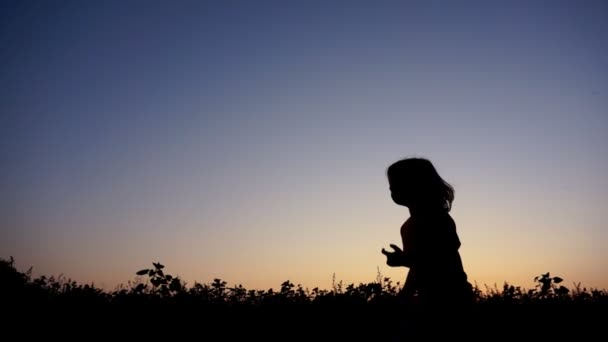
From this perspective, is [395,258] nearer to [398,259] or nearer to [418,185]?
[398,259]

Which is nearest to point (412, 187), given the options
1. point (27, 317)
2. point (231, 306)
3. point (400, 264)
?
point (400, 264)

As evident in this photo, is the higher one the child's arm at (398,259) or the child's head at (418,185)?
the child's head at (418,185)

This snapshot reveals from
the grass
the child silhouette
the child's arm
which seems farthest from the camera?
the grass

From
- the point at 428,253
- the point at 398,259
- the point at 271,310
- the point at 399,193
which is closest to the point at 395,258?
the point at 398,259

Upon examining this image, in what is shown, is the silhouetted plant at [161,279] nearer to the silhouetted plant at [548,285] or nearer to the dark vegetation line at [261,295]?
the dark vegetation line at [261,295]

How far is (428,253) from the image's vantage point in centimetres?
282

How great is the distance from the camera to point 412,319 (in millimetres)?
2727

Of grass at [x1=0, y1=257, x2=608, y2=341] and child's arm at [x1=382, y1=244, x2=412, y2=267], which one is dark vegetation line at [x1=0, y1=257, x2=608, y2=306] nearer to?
grass at [x1=0, y1=257, x2=608, y2=341]

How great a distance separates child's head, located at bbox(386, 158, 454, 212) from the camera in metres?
3.18

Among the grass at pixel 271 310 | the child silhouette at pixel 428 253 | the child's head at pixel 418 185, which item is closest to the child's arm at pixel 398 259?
the child silhouette at pixel 428 253

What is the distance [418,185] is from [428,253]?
0.64 meters

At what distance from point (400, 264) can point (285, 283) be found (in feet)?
14.6

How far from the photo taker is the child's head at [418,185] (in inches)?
125

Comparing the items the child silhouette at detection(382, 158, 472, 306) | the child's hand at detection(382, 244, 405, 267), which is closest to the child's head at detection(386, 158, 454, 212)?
the child silhouette at detection(382, 158, 472, 306)
